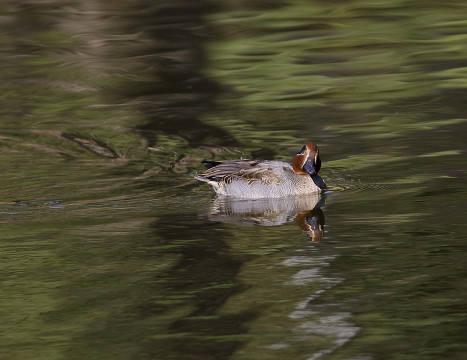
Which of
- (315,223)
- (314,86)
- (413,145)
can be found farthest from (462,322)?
(314,86)

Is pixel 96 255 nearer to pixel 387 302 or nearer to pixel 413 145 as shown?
pixel 387 302

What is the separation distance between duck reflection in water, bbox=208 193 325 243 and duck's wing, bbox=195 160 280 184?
22 centimetres

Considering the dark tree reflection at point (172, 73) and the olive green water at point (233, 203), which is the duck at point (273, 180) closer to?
the olive green water at point (233, 203)

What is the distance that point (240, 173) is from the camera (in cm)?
1130

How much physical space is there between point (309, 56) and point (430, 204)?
374 inches

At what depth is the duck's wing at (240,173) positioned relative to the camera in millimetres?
11195

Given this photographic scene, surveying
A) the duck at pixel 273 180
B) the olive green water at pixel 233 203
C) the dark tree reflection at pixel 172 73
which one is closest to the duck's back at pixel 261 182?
the duck at pixel 273 180

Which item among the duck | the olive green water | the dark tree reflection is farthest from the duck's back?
the dark tree reflection

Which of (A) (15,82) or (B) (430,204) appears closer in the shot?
(B) (430,204)

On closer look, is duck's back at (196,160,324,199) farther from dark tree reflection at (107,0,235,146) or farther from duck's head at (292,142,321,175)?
dark tree reflection at (107,0,235,146)

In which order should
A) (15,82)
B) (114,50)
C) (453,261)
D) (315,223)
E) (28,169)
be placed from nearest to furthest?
(453,261), (315,223), (28,169), (15,82), (114,50)

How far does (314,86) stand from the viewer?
55.6 feet

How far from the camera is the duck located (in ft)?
36.6

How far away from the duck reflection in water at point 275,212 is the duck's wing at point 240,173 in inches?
8.6
